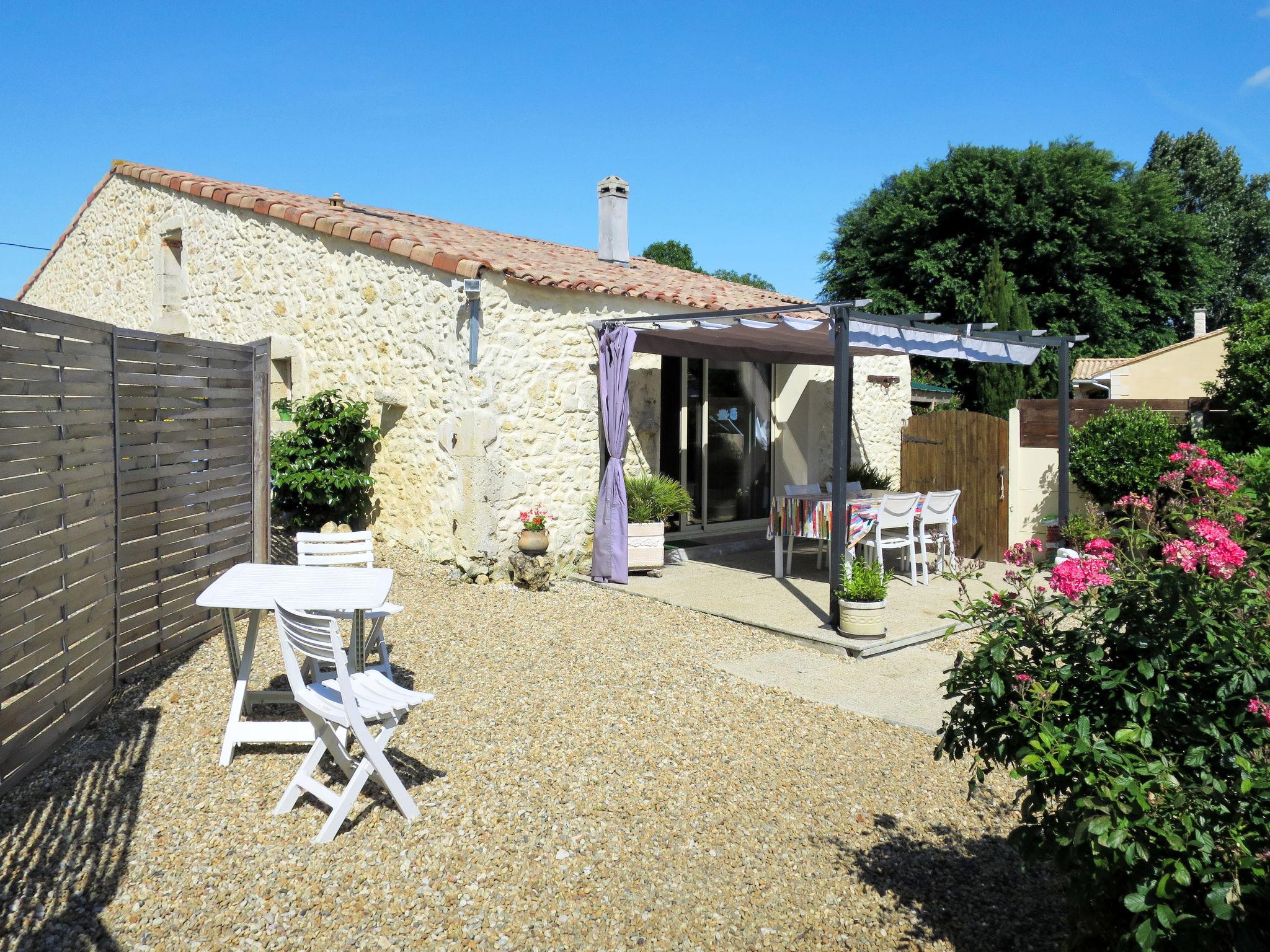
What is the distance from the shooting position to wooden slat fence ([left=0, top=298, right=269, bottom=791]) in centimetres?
382

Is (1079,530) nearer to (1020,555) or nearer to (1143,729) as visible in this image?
(1020,555)

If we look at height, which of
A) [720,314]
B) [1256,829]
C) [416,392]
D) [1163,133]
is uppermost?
[1163,133]

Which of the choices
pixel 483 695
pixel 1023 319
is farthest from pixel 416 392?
pixel 1023 319

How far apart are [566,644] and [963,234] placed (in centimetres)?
2232

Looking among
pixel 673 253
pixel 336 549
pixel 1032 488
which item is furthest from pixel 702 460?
Answer: pixel 673 253

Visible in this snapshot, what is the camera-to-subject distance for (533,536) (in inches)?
325

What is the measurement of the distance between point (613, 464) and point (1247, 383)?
6.20 metres

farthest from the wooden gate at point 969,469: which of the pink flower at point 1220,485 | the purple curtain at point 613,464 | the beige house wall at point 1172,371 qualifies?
the beige house wall at point 1172,371

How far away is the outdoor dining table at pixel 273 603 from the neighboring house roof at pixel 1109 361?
69.5 ft

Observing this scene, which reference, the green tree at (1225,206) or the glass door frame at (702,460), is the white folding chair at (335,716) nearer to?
the glass door frame at (702,460)

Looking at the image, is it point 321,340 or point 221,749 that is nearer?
point 221,749

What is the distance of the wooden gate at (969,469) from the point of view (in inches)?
393

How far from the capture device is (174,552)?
5648 mm

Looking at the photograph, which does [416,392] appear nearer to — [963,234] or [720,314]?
[720,314]
